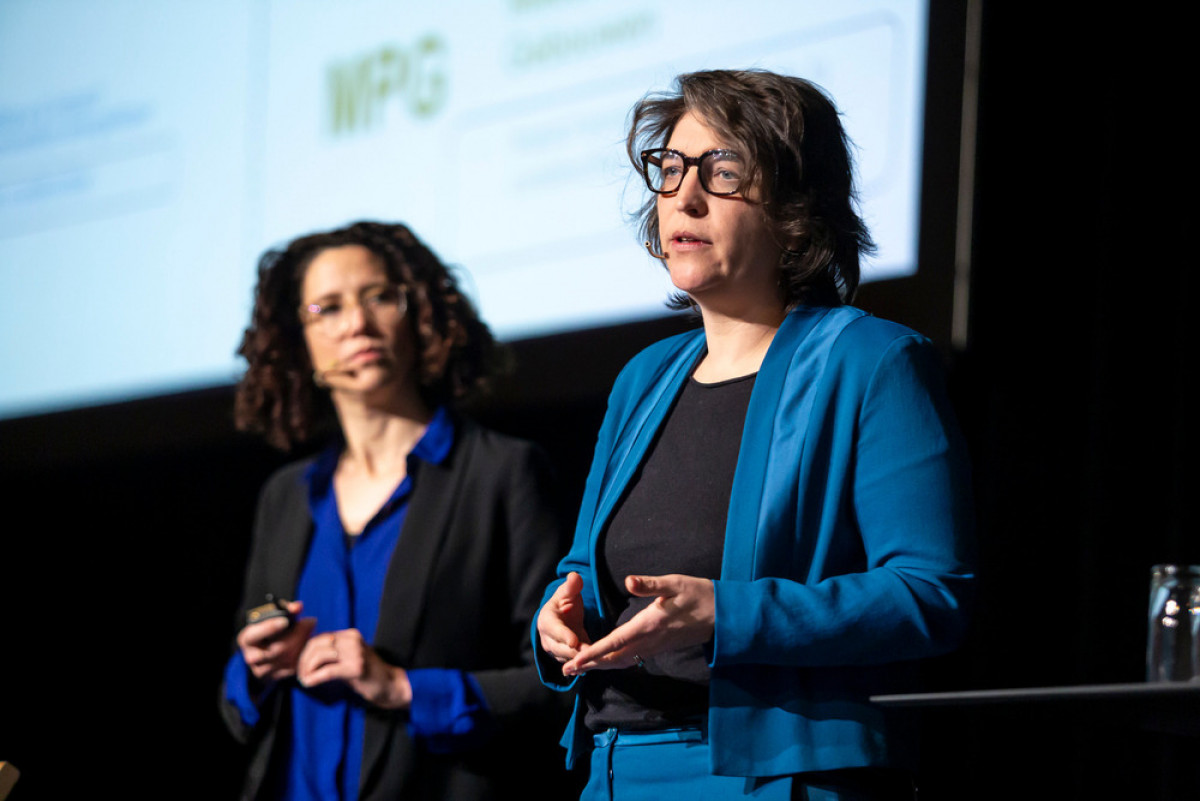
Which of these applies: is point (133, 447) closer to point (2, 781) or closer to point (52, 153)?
point (52, 153)

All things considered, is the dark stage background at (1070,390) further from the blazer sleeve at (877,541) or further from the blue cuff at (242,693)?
the blue cuff at (242,693)

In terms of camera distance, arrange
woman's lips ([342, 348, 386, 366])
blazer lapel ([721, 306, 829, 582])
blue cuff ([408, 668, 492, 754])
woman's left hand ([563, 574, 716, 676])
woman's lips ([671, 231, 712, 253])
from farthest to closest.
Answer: woman's lips ([342, 348, 386, 366])
blue cuff ([408, 668, 492, 754])
woman's lips ([671, 231, 712, 253])
blazer lapel ([721, 306, 829, 582])
woman's left hand ([563, 574, 716, 676])

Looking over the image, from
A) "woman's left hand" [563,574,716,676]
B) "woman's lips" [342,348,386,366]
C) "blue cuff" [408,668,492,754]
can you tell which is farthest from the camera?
"woman's lips" [342,348,386,366]

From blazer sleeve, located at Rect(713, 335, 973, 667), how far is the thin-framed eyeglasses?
132cm

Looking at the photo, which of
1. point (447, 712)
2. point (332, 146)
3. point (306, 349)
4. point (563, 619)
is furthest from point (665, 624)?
point (332, 146)

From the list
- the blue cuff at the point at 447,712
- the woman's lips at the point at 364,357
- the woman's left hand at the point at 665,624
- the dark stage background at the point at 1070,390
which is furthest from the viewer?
the woman's lips at the point at 364,357

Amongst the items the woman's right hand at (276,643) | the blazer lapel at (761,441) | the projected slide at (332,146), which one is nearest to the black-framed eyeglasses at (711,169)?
the blazer lapel at (761,441)

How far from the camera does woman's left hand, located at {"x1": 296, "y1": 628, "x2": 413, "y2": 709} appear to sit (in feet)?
6.30

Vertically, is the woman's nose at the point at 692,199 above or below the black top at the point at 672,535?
above

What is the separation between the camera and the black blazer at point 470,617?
1.94 metres

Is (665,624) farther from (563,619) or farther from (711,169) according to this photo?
(711,169)

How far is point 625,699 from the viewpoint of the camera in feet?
4.10

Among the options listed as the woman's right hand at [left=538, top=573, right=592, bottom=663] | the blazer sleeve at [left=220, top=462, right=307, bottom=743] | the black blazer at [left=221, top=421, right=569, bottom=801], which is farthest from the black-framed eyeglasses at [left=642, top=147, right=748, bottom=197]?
the blazer sleeve at [left=220, top=462, right=307, bottom=743]

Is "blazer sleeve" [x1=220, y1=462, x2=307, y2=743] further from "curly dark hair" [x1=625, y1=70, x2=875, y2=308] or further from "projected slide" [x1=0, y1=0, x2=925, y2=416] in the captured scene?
"curly dark hair" [x1=625, y1=70, x2=875, y2=308]
